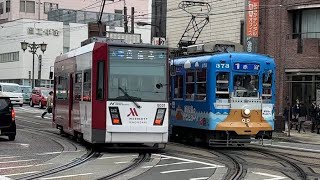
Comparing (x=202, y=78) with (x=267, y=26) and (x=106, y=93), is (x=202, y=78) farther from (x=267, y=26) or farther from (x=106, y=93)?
(x=267, y=26)

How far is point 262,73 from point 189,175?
24.7 feet

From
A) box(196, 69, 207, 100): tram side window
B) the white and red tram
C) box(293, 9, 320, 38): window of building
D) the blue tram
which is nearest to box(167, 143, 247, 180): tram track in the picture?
the blue tram

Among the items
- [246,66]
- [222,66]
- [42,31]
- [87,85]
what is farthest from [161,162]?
[42,31]

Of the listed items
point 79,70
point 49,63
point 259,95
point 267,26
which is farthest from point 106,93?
point 49,63

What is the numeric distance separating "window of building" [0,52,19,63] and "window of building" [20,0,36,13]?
28.9 feet

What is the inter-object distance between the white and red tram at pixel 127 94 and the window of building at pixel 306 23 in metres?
18.3

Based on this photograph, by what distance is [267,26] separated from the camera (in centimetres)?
3509

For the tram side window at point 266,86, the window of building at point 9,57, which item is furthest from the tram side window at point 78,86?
the window of building at point 9,57

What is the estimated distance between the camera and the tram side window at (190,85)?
2031 centimetres

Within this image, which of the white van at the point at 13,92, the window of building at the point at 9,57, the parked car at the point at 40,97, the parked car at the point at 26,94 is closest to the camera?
the parked car at the point at 40,97

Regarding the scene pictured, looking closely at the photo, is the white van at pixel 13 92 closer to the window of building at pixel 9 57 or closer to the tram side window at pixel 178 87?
the window of building at pixel 9 57

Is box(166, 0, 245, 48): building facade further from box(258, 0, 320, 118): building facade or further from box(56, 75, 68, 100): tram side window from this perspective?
box(56, 75, 68, 100): tram side window

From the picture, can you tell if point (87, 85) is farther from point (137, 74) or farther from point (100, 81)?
point (137, 74)

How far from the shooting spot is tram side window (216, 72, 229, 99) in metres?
19.0
